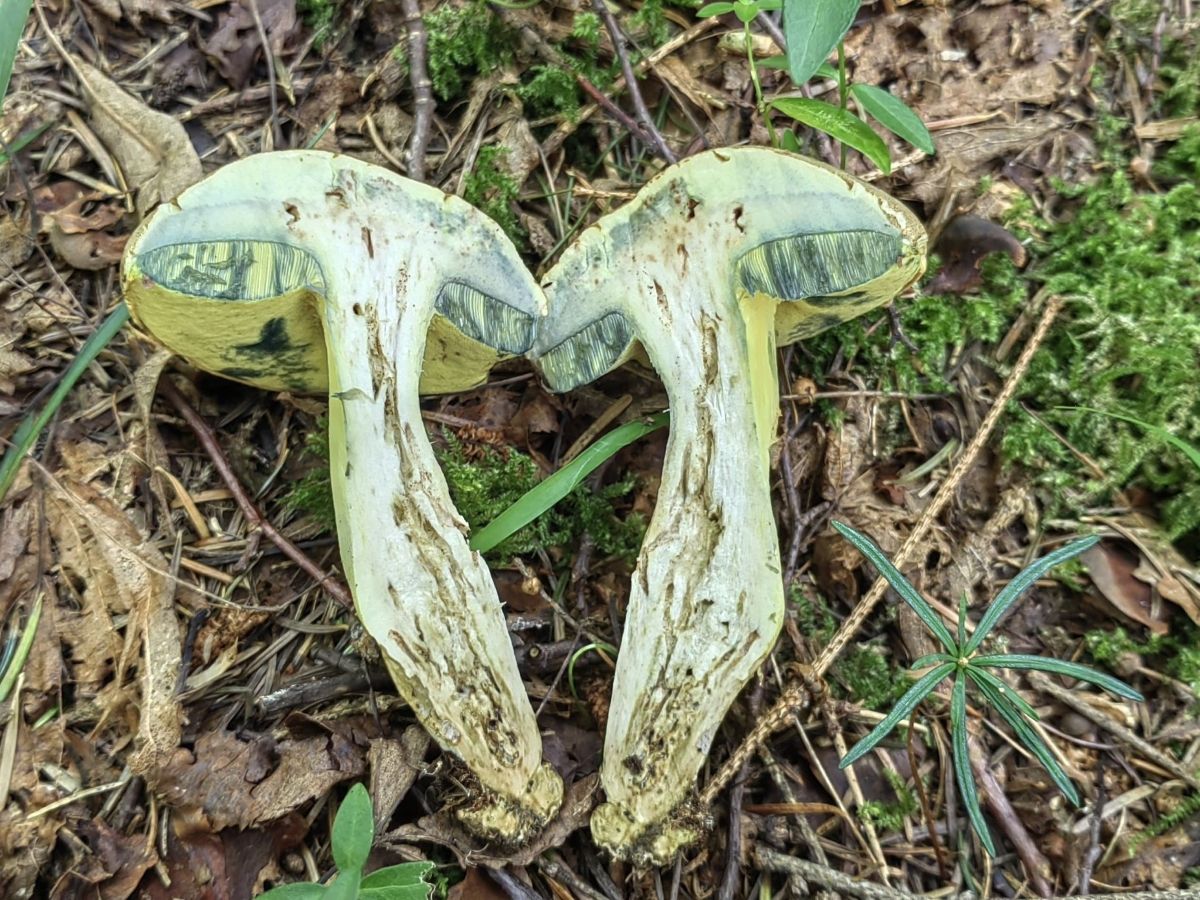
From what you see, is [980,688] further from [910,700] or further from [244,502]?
[244,502]

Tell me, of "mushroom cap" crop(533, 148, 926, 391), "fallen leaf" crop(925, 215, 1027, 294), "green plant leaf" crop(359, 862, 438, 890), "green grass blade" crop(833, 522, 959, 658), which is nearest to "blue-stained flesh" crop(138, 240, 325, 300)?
"mushroom cap" crop(533, 148, 926, 391)

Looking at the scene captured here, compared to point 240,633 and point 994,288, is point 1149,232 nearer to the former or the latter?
point 994,288

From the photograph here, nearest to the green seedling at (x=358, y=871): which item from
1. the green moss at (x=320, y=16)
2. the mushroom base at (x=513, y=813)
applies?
the mushroom base at (x=513, y=813)

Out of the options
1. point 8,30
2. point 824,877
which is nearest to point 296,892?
point 824,877

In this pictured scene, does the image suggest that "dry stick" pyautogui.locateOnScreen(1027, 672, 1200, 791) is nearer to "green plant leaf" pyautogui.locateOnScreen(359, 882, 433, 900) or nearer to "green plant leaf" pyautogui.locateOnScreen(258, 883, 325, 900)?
"green plant leaf" pyautogui.locateOnScreen(359, 882, 433, 900)

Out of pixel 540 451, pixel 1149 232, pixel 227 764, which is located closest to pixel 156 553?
pixel 227 764

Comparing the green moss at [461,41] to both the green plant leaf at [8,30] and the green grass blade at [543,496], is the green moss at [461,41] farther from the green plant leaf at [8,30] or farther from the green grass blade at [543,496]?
the green grass blade at [543,496]
